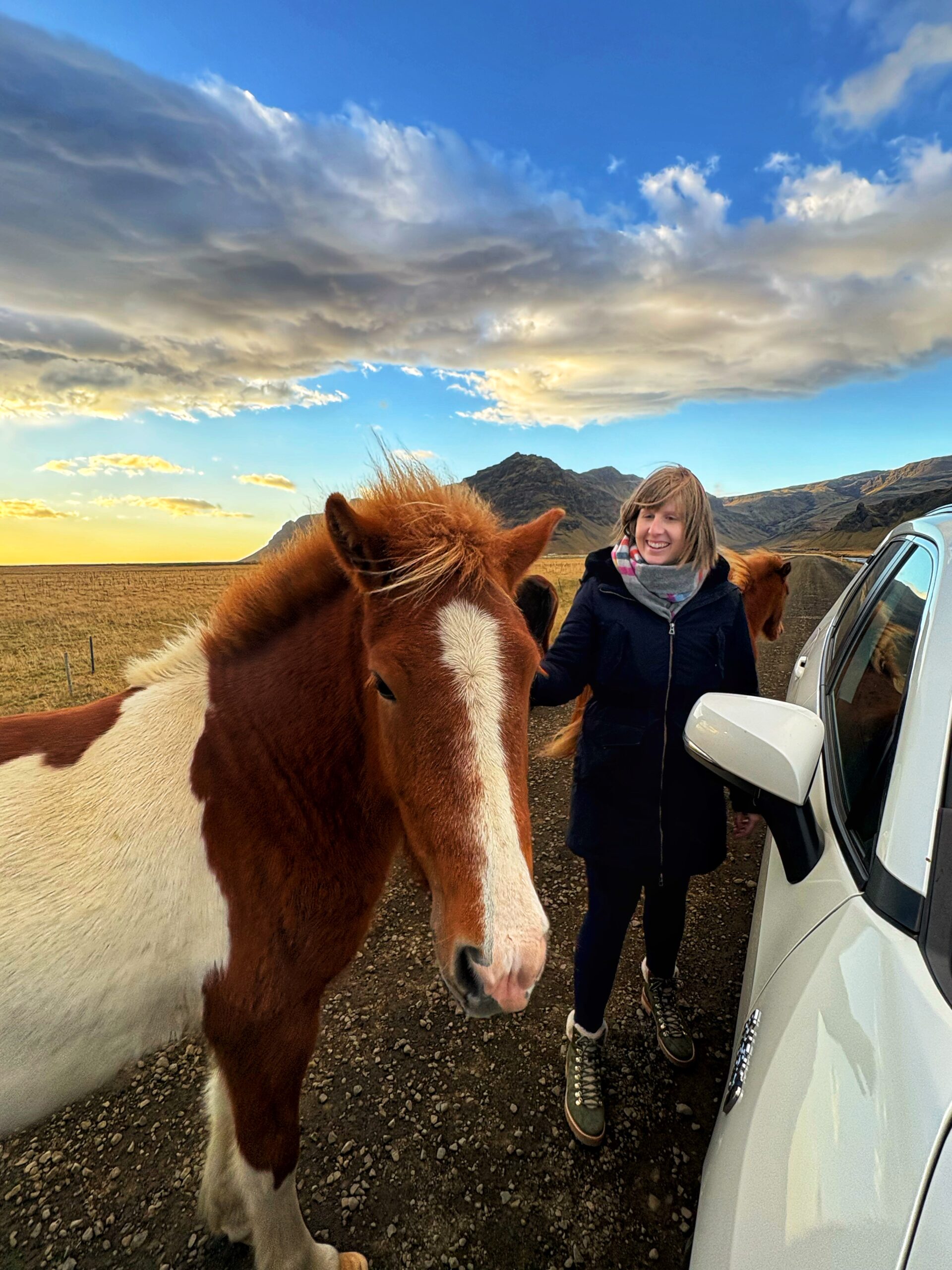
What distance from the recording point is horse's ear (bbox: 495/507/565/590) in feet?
6.65

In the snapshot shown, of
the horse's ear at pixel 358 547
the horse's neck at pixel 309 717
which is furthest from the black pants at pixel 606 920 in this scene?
the horse's ear at pixel 358 547

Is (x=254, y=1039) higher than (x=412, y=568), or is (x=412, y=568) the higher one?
(x=412, y=568)

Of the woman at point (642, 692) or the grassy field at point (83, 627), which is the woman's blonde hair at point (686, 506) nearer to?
the woman at point (642, 692)

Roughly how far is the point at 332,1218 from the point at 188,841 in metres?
1.77

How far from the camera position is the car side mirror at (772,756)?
151cm

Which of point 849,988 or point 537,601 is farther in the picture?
point 537,601

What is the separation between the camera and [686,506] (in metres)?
2.40

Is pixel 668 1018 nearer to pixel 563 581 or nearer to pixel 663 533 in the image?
pixel 663 533

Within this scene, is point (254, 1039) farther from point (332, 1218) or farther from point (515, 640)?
point (515, 640)

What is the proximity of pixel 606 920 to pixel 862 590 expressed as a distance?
2.53 meters

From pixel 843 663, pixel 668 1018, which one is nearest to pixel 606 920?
pixel 668 1018

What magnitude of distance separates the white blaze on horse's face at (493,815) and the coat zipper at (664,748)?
0.87 metres

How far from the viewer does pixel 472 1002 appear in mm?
1433

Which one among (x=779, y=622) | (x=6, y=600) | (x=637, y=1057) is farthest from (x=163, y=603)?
(x=637, y=1057)
